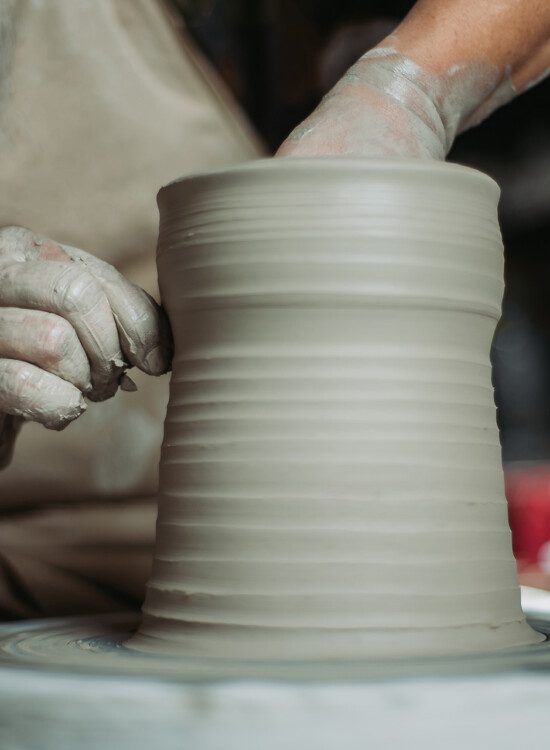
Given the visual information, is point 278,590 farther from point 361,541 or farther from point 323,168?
point 323,168

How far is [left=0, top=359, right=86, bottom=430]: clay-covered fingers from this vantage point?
0.85m

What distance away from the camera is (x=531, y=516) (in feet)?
8.43

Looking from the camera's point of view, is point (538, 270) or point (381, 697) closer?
point (381, 697)

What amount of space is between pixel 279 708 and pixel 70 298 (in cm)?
38

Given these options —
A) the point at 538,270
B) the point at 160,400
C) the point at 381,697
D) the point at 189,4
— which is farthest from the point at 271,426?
the point at 538,270

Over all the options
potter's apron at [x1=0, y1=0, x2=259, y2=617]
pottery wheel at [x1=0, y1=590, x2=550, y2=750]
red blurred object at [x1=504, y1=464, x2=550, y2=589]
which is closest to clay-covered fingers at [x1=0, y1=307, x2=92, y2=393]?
pottery wheel at [x1=0, y1=590, x2=550, y2=750]

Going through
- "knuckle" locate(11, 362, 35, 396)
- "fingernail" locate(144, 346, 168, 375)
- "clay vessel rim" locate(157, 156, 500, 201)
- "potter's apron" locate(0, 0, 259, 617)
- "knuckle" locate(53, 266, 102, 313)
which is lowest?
"potter's apron" locate(0, 0, 259, 617)

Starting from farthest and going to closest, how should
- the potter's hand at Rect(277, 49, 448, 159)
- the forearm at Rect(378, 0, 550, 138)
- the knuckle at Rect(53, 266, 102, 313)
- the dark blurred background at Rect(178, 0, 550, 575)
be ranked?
the dark blurred background at Rect(178, 0, 550, 575)
the forearm at Rect(378, 0, 550, 138)
the potter's hand at Rect(277, 49, 448, 159)
the knuckle at Rect(53, 266, 102, 313)

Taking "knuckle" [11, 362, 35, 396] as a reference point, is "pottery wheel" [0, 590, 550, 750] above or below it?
below

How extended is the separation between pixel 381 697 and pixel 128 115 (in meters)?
1.06

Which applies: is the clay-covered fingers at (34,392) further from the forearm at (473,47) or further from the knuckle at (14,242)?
the forearm at (473,47)

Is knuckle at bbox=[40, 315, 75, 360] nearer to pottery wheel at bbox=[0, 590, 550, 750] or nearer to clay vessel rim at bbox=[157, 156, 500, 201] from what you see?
clay vessel rim at bbox=[157, 156, 500, 201]

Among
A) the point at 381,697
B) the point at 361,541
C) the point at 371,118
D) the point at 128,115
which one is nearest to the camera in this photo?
the point at 381,697

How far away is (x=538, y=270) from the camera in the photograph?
3357 mm
